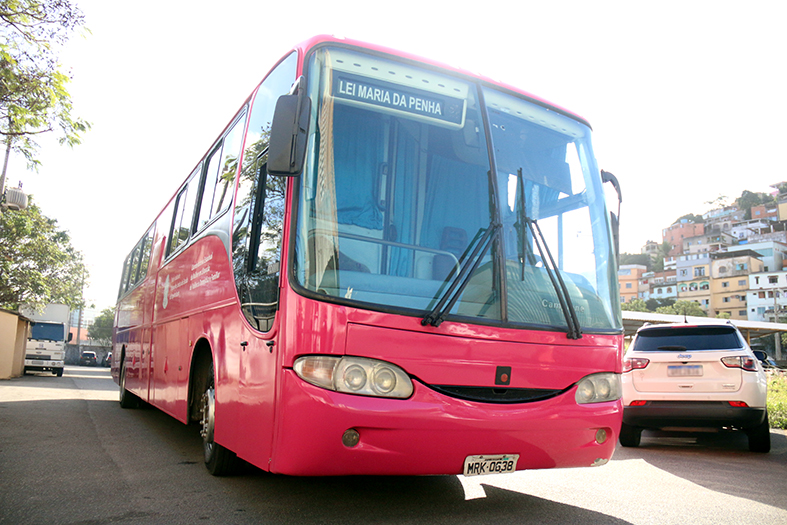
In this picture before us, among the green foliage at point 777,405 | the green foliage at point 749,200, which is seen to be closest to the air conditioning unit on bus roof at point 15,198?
the green foliage at point 777,405

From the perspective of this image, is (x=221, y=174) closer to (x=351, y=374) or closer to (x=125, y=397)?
(x=351, y=374)

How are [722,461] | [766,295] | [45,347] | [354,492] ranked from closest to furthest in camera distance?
[354,492] → [722,461] → [45,347] → [766,295]

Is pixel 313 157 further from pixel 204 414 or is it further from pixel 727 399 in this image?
pixel 727 399

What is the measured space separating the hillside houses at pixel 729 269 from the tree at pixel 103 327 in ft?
225

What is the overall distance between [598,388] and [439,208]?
1747 mm

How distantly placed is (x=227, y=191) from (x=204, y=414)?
6.61ft

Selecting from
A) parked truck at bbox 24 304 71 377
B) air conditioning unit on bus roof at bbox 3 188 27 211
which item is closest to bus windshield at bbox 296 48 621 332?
air conditioning unit on bus roof at bbox 3 188 27 211

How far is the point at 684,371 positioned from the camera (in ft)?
27.4

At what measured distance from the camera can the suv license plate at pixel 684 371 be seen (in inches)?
327

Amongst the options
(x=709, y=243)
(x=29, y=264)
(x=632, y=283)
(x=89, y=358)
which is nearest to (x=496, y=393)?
(x=29, y=264)

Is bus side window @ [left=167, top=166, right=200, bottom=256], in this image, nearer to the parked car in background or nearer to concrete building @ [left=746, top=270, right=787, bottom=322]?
the parked car in background

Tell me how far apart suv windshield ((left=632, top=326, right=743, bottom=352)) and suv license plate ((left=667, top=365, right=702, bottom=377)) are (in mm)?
243

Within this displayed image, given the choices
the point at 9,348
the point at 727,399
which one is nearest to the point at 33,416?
the point at 727,399

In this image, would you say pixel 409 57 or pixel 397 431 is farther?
pixel 409 57
